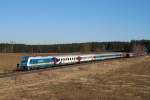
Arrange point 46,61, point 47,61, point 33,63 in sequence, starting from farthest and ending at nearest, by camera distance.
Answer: point 47,61
point 46,61
point 33,63

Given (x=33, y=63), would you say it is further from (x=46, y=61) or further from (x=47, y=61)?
(x=47, y=61)

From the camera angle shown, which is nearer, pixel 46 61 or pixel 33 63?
pixel 33 63

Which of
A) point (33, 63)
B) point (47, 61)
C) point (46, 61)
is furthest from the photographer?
point (47, 61)

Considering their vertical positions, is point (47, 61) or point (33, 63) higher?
point (47, 61)

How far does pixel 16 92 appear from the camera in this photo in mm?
26391

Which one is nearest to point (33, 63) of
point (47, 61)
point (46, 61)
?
point (46, 61)

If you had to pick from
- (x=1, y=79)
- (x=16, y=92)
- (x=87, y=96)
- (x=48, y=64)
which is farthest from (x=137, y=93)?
(x=48, y=64)

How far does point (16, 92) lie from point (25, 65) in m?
22.2

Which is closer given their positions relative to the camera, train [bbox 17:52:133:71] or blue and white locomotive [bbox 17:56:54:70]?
blue and white locomotive [bbox 17:56:54:70]

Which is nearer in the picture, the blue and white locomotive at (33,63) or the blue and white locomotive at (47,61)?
the blue and white locomotive at (33,63)

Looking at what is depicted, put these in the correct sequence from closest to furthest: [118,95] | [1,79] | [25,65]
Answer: [118,95], [1,79], [25,65]

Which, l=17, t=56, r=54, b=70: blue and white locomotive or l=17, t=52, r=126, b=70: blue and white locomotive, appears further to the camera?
l=17, t=52, r=126, b=70: blue and white locomotive

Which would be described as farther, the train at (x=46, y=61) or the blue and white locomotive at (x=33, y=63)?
the train at (x=46, y=61)

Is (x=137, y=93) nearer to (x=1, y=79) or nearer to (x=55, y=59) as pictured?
(x=1, y=79)
